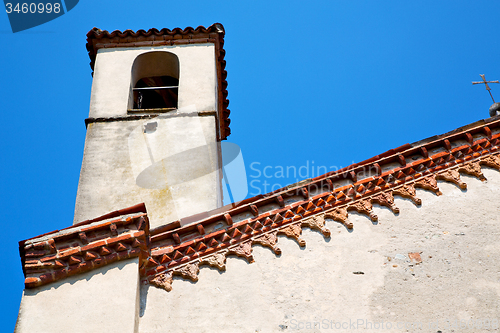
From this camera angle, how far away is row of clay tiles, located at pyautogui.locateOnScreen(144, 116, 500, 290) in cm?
544

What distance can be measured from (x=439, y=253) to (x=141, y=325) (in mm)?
3043

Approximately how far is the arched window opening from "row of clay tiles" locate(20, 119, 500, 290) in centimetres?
539

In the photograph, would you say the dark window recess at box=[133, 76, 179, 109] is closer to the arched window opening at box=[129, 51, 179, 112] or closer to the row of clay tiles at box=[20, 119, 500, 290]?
the arched window opening at box=[129, 51, 179, 112]

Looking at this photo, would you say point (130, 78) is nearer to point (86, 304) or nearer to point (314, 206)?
point (314, 206)

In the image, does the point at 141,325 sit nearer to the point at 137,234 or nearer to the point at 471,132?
the point at 137,234

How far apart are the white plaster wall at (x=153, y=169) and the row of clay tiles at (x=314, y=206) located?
7.32 feet

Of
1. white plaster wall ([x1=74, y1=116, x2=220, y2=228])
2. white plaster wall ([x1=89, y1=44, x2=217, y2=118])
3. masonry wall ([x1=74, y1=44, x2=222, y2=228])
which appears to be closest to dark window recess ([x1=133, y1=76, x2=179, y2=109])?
white plaster wall ([x1=89, y1=44, x2=217, y2=118])

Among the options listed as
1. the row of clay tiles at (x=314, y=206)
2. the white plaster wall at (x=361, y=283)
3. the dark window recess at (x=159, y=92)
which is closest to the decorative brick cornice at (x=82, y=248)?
the row of clay tiles at (x=314, y=206)

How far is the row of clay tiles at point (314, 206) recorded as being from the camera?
544cm

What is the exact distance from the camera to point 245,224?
18.9 ft

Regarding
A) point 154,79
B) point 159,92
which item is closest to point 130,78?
point 159,92

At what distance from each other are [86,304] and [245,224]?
1.87 metres

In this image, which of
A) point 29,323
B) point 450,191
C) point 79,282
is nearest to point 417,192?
point 450,191

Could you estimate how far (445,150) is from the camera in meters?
6.54
